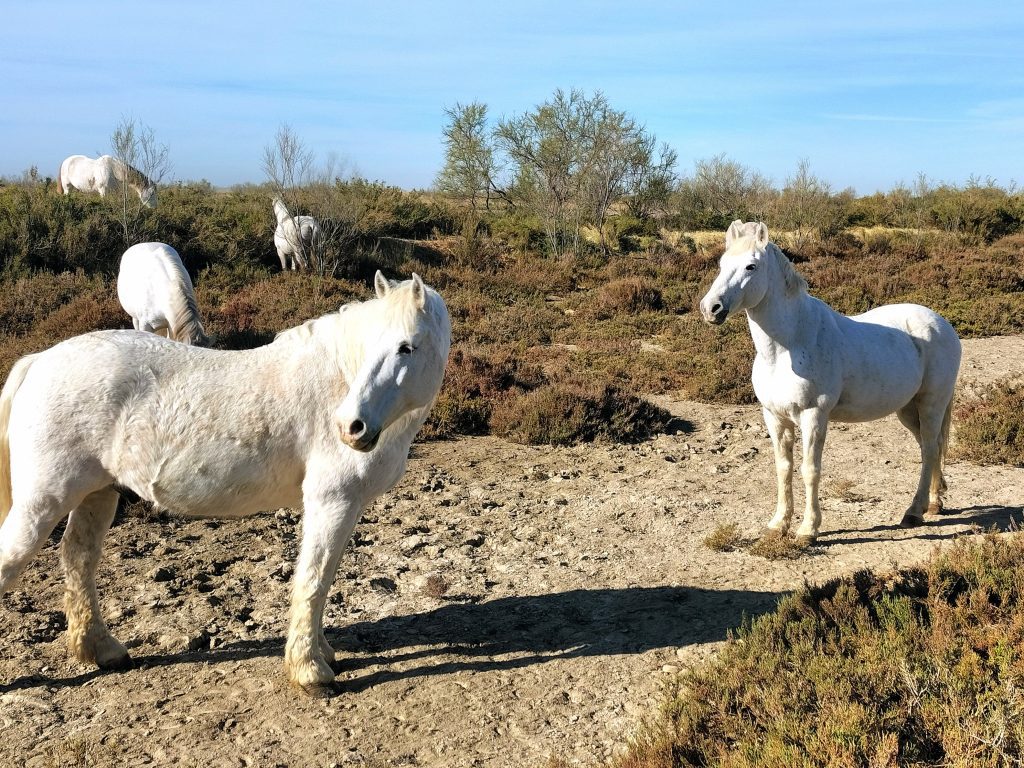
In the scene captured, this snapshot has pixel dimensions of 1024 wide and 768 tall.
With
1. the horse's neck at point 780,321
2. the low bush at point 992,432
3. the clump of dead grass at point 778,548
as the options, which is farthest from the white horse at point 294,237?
the clump of dead grass at point 778,548

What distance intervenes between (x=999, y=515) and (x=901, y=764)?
413 cm

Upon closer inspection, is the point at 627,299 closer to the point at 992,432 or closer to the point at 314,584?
the point at 992,432

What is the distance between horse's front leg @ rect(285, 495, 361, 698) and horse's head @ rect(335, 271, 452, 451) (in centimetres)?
50

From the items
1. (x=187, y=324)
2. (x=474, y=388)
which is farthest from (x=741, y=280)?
(x=187, y=324)

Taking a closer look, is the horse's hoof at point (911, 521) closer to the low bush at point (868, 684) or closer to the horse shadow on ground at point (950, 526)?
the horse shadow on ground at point (950, 526)

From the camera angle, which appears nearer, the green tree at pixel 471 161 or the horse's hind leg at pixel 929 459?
the horse's hind leg at pixel 929 459

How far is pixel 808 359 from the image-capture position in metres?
5.27

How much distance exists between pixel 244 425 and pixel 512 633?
6.31 ft

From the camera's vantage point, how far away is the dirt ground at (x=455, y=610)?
3375mm

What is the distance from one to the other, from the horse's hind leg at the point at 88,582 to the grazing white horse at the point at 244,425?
0.07 meters

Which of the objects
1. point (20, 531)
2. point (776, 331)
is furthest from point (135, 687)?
point (776, 331)

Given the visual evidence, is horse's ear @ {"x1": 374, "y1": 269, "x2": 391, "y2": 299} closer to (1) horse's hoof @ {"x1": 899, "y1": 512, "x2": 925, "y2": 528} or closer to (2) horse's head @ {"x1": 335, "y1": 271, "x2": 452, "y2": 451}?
(2) horse's head @ {"x1": 335, "y1": 271, "x2": 452, "y2": 451}

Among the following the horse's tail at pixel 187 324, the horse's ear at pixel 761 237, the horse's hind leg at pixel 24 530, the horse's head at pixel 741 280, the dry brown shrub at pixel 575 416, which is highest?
the horse's ear at pixel 761 237

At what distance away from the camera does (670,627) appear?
441cm
